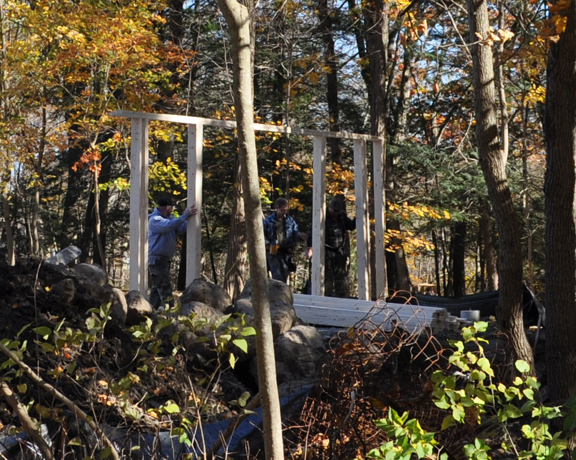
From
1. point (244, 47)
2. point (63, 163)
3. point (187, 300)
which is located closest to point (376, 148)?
point (187, 300)

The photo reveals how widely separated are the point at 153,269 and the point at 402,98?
9.16 m

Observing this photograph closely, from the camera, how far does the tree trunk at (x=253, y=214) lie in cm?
264

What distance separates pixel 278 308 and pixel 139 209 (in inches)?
110

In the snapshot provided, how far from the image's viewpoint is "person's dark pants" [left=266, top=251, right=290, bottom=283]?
35.2ft

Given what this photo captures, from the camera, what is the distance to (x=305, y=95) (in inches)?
675

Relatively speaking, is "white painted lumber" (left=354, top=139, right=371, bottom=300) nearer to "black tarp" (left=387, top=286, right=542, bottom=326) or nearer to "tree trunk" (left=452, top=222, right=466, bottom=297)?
"black tarp" (left=387, top=286, right=542, bottom=326)

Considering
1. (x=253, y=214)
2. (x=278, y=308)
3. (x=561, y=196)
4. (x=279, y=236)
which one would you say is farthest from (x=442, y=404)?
(x=279, y=236)

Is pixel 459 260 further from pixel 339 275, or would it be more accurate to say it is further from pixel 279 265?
pixel 279 265

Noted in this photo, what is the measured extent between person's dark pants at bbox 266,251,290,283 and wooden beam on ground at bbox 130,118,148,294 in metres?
2.05

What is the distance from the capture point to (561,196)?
18.0ft

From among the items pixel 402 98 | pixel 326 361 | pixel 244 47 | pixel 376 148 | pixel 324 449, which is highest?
pixel 402 98

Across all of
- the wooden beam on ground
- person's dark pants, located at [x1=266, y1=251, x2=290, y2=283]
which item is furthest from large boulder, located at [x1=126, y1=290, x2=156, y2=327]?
person's dark pants, located at [x1=266, y1=251, x2=290, y2=283]

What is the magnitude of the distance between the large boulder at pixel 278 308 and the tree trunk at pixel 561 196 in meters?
2.40

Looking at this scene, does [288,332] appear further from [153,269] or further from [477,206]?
[477,206]
